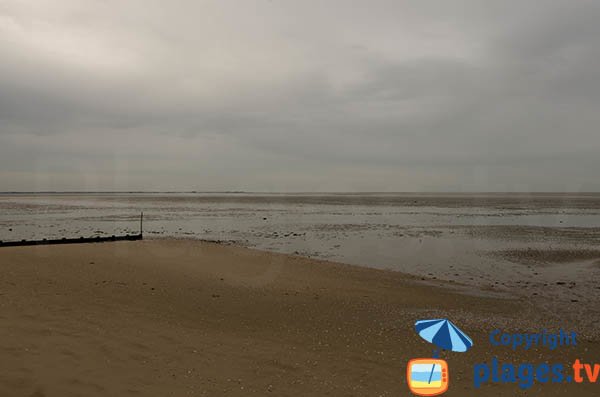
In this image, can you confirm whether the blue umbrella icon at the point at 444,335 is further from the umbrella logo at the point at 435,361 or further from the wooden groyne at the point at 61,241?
the wooden groyne at the point at 61,241

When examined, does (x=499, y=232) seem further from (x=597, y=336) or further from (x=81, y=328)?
(x=81, y=328)

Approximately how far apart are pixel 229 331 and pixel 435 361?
4.97 meters

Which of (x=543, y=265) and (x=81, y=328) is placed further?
(x=543, y=265)

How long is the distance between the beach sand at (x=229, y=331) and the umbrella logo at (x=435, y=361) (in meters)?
0.20

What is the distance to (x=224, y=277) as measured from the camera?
1627 centimetres

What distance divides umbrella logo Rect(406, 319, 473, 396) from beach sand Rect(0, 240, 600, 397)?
0.67ft

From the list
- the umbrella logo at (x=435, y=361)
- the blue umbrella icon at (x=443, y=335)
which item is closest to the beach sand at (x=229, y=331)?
the umbrella logo at (x=435, y=361)

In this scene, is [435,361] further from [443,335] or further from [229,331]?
[229,331]

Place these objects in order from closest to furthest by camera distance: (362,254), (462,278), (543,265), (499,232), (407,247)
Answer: (462,278) < (543,265) < (362,254) < (407,247) < (499,232)

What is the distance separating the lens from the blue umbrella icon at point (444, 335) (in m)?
9.01

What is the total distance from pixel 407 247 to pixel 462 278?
34.9ft

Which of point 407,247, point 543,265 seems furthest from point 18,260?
point 543,265

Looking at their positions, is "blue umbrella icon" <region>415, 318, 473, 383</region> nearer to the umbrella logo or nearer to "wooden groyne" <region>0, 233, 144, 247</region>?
the umbrella logo

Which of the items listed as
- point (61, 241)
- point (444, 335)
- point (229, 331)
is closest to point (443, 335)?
point (444, 335)
